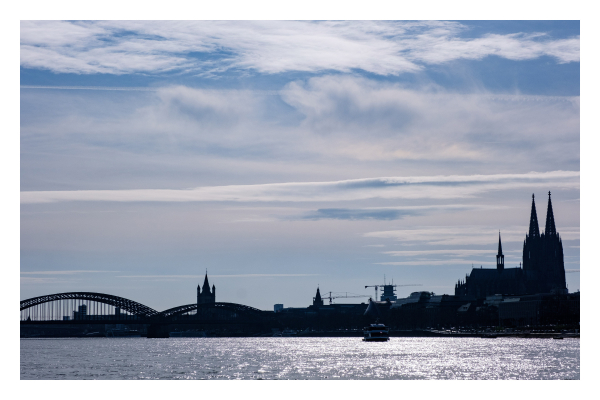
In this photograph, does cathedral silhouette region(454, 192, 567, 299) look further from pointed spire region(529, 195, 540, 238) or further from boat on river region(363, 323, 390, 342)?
boat on river region(363, 323, 390, 342)

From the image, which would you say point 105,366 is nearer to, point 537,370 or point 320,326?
point 537,370

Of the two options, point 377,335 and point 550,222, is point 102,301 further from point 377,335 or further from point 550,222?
point 550,222

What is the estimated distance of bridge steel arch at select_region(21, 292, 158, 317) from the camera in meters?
167

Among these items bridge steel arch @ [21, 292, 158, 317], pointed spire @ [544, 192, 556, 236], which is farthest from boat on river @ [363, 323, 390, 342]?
bridge steel arch @ [21, 292, 158, 317]

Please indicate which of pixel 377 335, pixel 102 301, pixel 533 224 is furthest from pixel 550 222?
pixel 102 301

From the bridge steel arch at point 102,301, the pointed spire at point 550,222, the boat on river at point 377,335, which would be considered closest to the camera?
the boat on river at point 377,335

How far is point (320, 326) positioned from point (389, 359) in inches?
5128

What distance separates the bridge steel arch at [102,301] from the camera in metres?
167

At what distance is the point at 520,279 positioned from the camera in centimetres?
19400

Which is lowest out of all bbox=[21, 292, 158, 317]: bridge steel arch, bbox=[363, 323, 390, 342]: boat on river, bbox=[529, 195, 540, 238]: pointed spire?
bbox=[363, 323, 390, 342]: boat on river

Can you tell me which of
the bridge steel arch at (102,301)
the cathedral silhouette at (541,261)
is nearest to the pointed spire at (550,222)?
the cathedral silhouette at (541,261)

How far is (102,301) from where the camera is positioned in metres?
176

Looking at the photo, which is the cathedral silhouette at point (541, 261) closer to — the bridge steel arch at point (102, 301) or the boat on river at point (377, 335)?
the boat on river at point (377, 335)

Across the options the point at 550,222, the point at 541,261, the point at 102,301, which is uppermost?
the point at 550,222
